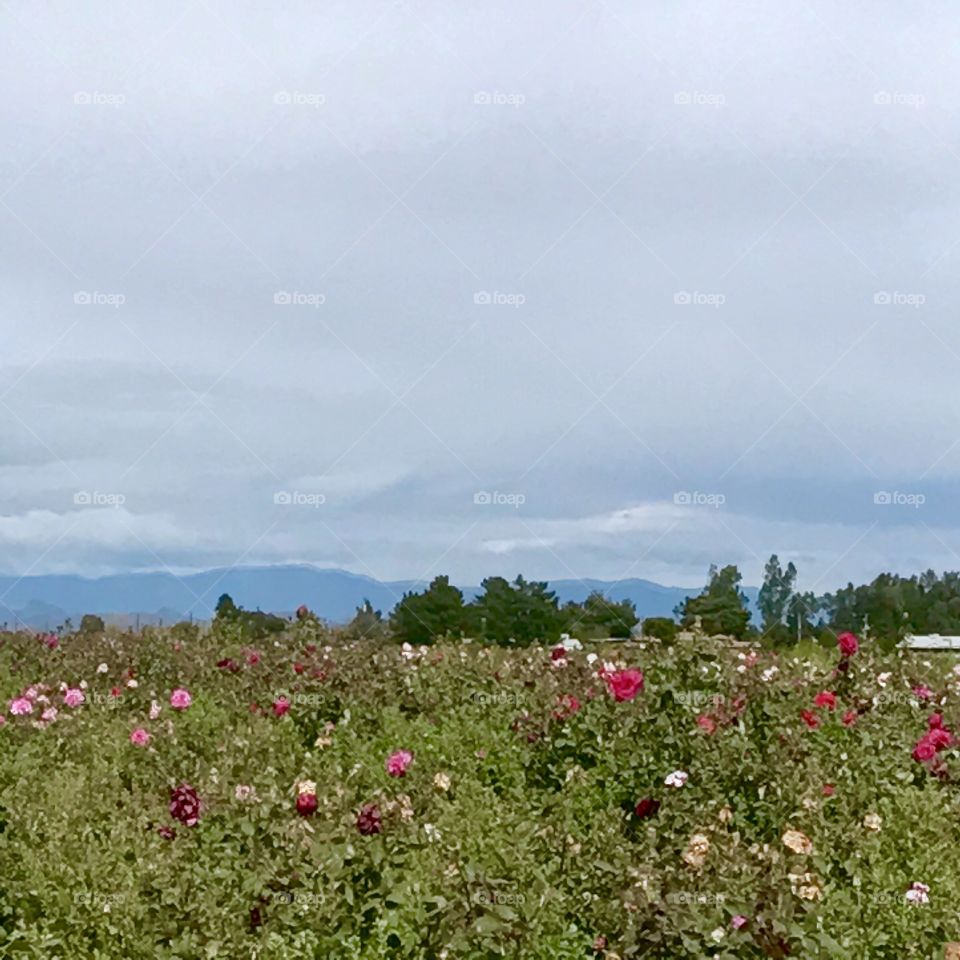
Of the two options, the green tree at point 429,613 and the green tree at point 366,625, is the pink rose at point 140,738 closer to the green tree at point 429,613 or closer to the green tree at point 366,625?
the green tree at point 366,625

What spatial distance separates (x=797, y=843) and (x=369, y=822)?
160 centimetres

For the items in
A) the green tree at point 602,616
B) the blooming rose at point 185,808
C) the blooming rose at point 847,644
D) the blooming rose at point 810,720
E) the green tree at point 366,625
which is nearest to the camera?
the blooming rose at point 185,808

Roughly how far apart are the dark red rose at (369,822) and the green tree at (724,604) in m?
9.51

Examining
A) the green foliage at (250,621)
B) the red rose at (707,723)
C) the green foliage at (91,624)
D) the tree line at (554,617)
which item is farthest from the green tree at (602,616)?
the red rose at (707,723)

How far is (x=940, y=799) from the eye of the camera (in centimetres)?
573

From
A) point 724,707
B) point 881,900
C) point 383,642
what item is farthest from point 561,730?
point 383,642

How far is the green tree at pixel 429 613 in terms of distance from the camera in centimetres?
1302

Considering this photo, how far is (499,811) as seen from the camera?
5582 mm

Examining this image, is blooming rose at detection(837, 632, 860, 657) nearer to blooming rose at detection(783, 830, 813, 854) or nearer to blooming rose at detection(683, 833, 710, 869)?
blooming rose at detection(783, 830, 813, 854)

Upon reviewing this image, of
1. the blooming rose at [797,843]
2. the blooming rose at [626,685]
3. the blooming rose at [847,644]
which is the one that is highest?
the blooming rose at [847,644]

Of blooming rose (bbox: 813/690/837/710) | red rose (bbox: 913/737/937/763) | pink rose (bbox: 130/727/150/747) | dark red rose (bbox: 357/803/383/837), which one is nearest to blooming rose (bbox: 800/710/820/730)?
blooming rose (bbox: 813/690/837/710)

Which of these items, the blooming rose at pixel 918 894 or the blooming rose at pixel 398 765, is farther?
the blooming rose at pixel 398 765

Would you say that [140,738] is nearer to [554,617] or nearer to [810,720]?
[810,720]

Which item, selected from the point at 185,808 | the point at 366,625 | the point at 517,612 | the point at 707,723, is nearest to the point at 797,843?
the point at 707,723
